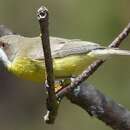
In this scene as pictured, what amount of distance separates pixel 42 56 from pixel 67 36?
5.98 feet

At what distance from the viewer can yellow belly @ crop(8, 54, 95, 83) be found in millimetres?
2322

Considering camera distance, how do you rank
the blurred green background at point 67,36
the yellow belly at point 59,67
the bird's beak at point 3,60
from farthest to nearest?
the blurred green background at point 67,36 → the bird's beak at point 3,60 → the yellow belly at point 59,67

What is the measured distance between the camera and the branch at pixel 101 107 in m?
2.13

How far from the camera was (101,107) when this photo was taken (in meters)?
2.21

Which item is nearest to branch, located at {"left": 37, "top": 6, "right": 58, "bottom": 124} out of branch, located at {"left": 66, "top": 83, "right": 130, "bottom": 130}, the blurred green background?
branch, located at {"left": 66, "top": 83, "right": 130, "bottom": 130}

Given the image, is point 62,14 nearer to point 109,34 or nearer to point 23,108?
point 109,34

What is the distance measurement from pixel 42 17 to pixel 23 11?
106 inches

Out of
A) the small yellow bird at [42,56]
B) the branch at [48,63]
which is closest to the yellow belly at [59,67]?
the small yellow bird at [42,56]

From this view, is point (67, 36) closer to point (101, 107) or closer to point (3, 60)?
point (3, 60)

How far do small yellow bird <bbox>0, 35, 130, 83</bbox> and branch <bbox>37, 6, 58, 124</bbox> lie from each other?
0.31m

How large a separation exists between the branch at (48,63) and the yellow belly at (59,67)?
33cm

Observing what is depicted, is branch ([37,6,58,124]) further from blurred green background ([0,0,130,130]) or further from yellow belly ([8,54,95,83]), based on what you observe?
blurred green background ([0,0,130,130])

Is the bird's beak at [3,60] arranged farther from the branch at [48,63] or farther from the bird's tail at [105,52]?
the branch at [48,63]

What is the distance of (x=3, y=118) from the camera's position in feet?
13.3
